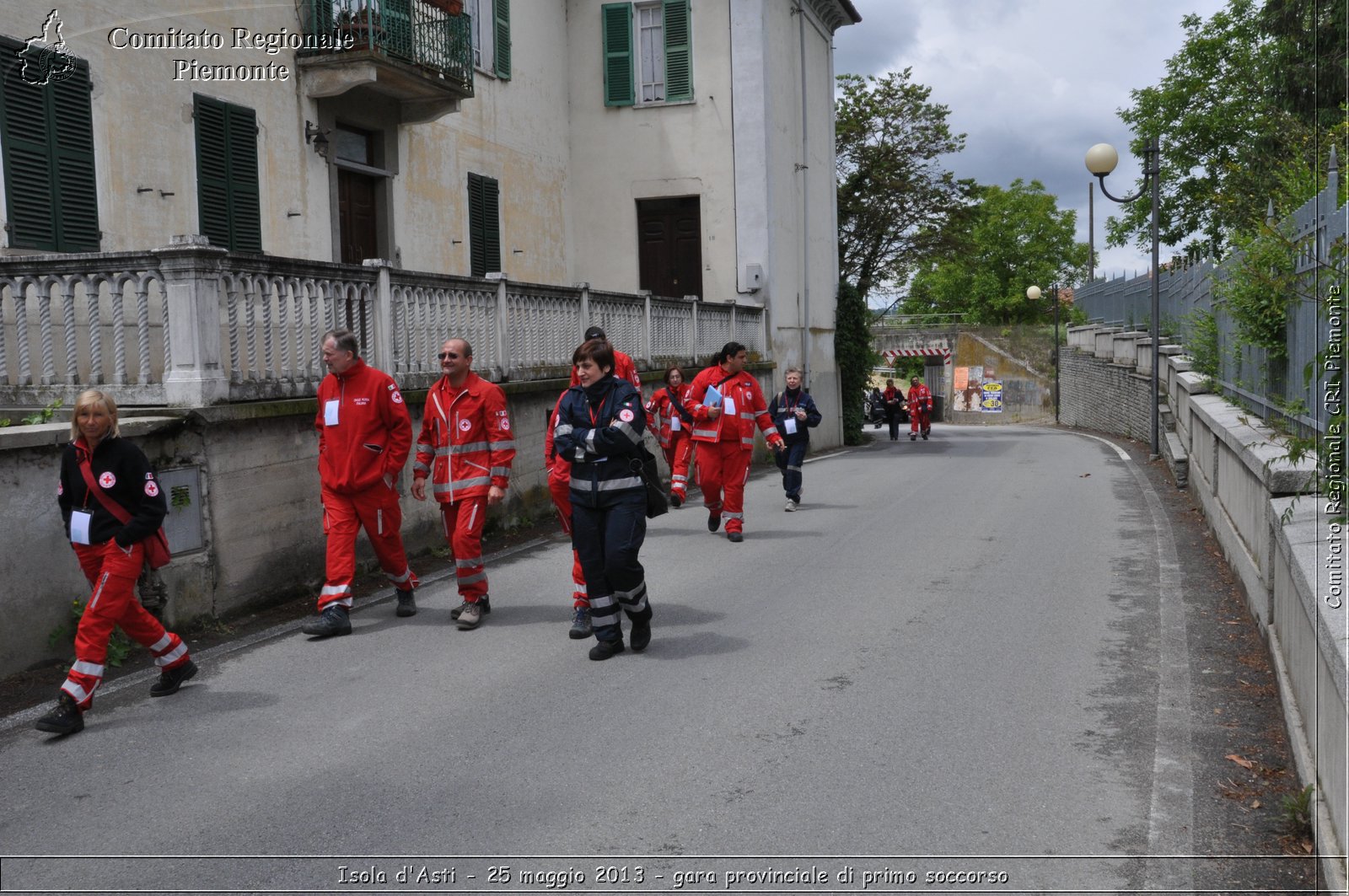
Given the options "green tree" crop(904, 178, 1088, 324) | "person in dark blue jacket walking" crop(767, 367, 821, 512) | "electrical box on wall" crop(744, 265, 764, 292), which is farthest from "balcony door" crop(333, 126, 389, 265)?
"green tree" crop(904, 178, 1088, 324)

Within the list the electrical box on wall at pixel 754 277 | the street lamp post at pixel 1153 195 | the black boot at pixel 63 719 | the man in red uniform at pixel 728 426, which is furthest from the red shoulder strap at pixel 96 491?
the electrical box on wall at pixel 754 277

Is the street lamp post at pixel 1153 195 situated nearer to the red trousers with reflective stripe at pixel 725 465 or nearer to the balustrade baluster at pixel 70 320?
the red trousers with reflective stripe at pixel 725 465

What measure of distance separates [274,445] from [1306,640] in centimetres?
720

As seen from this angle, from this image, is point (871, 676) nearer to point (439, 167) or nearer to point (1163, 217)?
point (439, 167)

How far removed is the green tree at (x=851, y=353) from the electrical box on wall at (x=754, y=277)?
7341 mm

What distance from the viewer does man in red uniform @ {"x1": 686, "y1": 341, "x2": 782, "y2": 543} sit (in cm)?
1235

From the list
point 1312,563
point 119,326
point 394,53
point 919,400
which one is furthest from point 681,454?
point 919,400

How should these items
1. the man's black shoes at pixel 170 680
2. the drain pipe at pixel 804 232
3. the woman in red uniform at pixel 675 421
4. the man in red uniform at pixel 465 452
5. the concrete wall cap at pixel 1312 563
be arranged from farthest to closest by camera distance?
the drain pipe at pixel 804 232 < the woman in red uniform at pixel 675 421 < the man in red uniform at pixel 465 452 < the man's black shoes at pixel 170 680 < the concrete wall cap at pixel 1312 563

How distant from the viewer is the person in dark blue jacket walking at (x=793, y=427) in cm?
1469

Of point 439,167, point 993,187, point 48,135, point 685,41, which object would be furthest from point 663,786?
point 993,187

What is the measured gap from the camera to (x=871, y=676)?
268 inches

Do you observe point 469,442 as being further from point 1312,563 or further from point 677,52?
point 677,52

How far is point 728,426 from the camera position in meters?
12.4

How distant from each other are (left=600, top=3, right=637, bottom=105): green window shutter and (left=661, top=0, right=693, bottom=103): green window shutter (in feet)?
2.49
